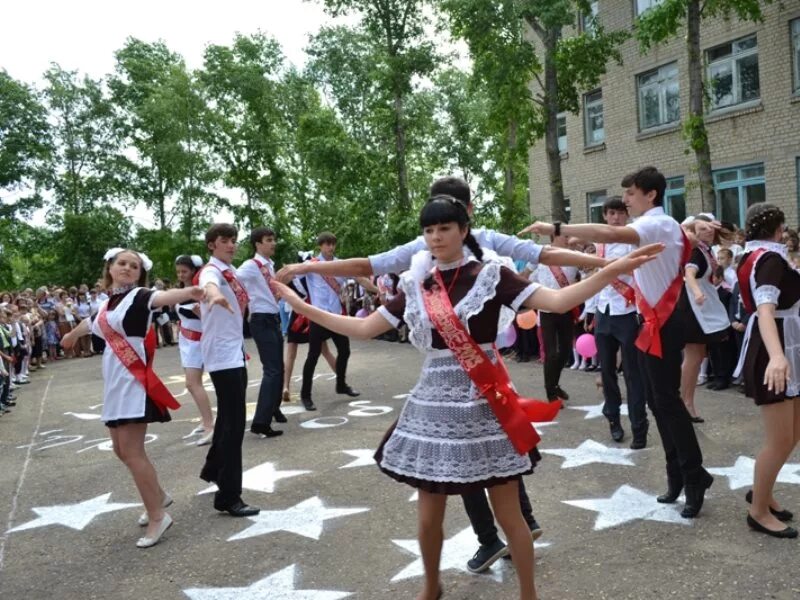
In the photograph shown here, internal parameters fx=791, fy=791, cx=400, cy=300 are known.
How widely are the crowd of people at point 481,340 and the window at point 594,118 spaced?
55.4ft

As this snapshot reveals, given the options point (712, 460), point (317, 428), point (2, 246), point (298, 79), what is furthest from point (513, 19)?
point (2, 246)

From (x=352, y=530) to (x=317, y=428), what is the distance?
333cm

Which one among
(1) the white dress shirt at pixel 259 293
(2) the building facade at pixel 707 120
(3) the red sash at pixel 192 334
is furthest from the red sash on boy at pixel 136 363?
(2) the building facade at pixel 707 120

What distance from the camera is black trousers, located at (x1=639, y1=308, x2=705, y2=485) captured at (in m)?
4.64

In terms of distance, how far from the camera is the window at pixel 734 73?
18547 millimetres

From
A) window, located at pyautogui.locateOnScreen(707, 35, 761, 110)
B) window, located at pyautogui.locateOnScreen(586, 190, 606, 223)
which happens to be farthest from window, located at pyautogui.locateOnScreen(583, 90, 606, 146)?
window, located at pyautogui.locateOnScreen(707, 35, 761, 110)

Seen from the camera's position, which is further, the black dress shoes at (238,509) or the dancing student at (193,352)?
the dancing student at (193,352)

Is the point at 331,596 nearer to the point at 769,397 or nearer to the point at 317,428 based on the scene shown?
the point at 769,397

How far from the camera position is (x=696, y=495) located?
184 inches

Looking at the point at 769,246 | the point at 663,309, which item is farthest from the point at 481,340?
the point at 769,246

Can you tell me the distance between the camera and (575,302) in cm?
301

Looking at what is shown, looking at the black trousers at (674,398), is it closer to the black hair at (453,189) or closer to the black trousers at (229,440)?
the black hair at (453,189)

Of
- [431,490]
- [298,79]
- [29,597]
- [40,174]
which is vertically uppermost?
[298,79]

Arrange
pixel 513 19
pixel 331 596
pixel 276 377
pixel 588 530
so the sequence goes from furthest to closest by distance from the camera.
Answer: pixel 513 19 → pixel 276 377 → pixel 588 530 → pixel 331 596
